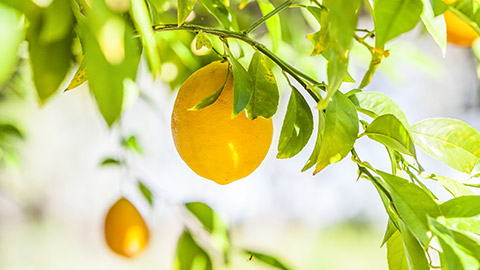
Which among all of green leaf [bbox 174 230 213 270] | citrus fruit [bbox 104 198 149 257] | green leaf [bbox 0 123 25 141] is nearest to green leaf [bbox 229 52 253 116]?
green leaf [bbox 174 230 213 270]

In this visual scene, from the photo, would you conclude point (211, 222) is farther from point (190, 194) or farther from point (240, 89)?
point (190, 194)

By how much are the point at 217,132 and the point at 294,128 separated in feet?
0.18

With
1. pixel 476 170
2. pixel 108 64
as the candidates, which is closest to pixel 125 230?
pixel 476 170

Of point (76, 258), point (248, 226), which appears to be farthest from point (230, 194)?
point (76, 258)

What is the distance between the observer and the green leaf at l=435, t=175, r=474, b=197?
321mm

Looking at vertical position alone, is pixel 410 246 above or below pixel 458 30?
below

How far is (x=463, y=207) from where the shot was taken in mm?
282

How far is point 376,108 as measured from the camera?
0.32 meters

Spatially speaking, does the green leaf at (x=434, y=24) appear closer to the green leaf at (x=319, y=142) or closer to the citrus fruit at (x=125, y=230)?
the green leaf at (x=319, y=142)

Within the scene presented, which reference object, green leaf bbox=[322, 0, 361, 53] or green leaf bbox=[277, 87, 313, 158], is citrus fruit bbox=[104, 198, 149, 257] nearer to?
green leaf bbox=[277, 87, 313, 158]

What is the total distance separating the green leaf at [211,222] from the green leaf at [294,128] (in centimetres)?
21

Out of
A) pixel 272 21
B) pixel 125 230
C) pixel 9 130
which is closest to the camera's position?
pixel 272 21

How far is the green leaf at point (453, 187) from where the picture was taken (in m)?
0.32

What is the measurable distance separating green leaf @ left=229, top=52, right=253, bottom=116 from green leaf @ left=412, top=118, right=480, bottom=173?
0.37 ft
